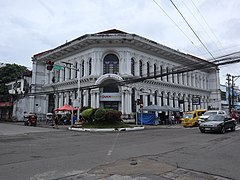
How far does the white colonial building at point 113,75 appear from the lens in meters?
32.4

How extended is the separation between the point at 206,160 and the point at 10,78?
50332 mm

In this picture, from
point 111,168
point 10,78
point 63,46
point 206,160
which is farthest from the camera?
point 10,78

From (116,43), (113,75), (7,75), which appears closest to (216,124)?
(113,75)

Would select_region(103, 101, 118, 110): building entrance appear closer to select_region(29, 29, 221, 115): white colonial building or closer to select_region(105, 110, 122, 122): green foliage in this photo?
select_region(29, 29, 221, 115): white colonial building

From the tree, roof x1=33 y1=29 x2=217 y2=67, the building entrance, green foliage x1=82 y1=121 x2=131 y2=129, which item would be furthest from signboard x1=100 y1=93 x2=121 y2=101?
the tree

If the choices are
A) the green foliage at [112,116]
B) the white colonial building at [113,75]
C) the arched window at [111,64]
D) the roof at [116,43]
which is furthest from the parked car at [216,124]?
the arched window at [111,64]

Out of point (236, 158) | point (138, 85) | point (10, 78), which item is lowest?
point (236, 158)

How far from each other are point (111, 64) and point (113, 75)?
9.70ft

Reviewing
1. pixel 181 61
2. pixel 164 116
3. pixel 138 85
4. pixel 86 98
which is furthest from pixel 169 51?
pixel 86 98

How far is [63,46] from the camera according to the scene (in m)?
37.5

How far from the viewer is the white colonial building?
32.4 metres

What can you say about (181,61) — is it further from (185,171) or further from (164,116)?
(185,171)

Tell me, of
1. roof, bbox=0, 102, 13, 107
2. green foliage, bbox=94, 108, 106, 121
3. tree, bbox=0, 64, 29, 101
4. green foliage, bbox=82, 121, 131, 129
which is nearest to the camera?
green foliage, bbox=94, 108, 106, 121

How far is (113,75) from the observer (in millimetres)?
31594
